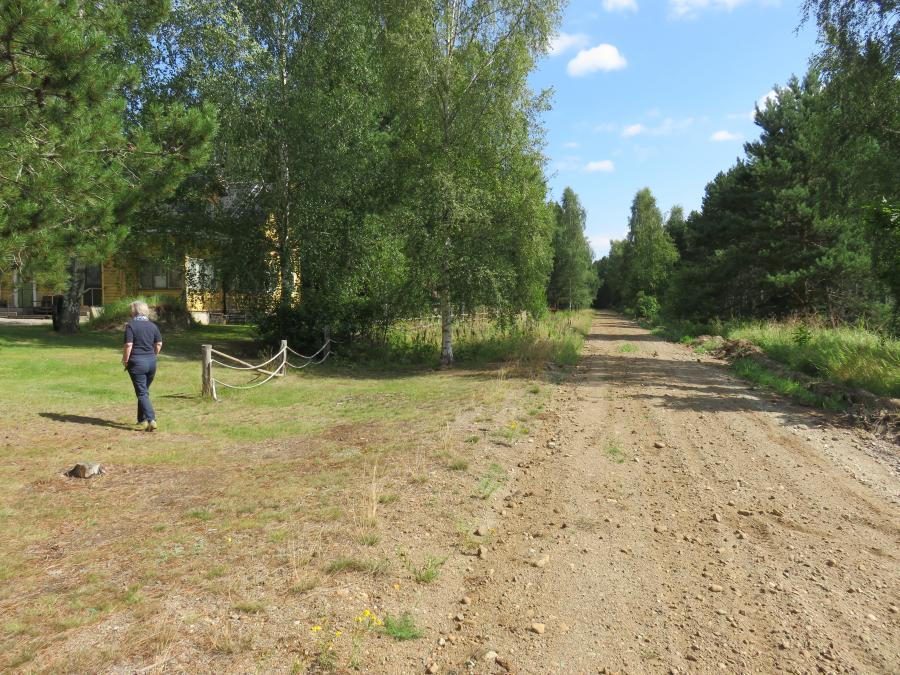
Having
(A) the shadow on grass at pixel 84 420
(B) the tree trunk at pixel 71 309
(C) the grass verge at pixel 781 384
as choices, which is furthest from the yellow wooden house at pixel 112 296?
(C) the grass verge at pixel 781 384

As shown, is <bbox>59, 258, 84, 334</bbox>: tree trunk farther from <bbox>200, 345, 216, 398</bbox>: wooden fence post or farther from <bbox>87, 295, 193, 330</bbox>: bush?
<bbox>200, 345, 216, 398</bbox>: wooden fence post

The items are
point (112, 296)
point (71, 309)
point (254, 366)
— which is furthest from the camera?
point (112, 296)

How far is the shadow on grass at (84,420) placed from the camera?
28.8ft

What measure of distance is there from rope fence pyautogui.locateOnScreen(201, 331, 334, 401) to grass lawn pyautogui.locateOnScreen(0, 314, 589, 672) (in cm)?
56

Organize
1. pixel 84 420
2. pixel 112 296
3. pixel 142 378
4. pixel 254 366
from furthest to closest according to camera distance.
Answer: pixel 112 296 → pixel 254 366 → pixel 84 420 → pixel 142 378

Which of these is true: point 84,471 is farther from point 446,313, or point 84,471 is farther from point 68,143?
point 446,313

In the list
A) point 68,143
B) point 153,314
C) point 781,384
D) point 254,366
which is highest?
point 68,143

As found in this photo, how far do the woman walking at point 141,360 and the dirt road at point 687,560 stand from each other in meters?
5.74

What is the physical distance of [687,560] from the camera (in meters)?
4.46

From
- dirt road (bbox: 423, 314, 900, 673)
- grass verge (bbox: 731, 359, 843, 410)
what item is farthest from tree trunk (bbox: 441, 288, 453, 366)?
dirt road (bbox: 423, 314, 900, 673)

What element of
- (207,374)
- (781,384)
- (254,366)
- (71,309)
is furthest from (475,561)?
(71,309)

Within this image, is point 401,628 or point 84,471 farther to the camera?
point 84,471

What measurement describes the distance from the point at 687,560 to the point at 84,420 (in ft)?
29.1

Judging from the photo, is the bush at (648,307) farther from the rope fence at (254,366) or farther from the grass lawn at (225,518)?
the grass lawn at (225,518)
